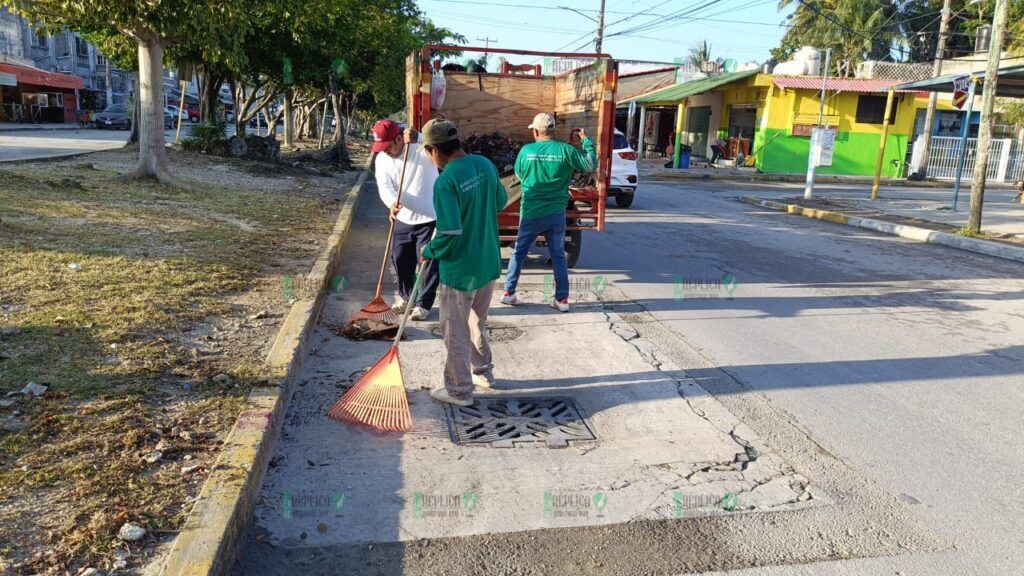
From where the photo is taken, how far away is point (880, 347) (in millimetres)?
6242

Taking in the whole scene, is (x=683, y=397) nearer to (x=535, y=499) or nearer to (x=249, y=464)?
(x=535, y=499)

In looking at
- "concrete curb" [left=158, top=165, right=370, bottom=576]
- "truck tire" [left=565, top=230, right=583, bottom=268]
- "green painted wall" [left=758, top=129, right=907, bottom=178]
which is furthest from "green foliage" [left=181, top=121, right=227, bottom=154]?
"green painted wall" [left=758, top=129, right=907, bottom=178]

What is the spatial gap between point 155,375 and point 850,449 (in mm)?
4077

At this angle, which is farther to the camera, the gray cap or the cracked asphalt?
the gray cap

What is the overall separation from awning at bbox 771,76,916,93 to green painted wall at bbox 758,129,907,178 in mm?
2053

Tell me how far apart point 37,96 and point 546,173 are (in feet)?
138

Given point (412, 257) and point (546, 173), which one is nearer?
point (412, 257)

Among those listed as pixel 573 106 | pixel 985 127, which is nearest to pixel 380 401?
pixel 573 106

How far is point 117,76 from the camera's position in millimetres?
55219

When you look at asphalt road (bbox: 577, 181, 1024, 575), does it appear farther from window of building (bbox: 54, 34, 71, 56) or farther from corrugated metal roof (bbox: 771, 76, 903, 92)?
window of building (bbox: 54, 34, 71, 56)

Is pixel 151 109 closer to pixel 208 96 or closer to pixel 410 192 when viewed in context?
pixel 410 192

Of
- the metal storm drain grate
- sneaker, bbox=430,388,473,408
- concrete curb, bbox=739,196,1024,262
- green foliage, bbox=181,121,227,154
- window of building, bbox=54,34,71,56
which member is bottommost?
the metal storm drain grate

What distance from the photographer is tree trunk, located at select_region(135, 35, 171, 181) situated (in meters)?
12.0

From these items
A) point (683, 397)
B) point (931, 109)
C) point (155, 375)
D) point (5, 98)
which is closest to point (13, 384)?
point (155, 375)
